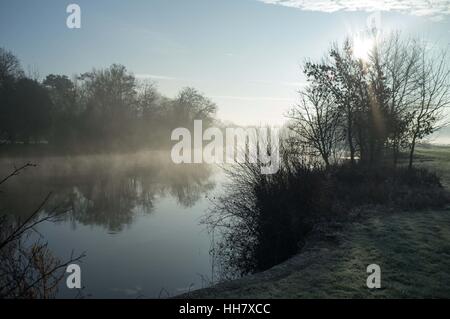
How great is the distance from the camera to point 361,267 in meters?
7.38

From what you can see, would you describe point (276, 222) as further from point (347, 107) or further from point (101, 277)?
point (347, 107)

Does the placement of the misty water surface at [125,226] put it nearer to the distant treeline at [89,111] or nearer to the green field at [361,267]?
the green field at [361,267]

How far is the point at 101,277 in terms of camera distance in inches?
399

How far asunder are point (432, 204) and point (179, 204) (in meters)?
12.8

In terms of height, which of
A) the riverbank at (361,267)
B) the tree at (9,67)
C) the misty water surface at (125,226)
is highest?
the tree at (9,67)

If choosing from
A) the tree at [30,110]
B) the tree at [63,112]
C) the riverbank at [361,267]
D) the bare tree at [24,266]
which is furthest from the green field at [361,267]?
the tree at [63,112]

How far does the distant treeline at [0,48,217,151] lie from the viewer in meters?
40.6

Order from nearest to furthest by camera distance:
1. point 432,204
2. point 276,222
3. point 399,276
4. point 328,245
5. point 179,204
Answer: point 399,276 → point 328,245 → point 276,222 → point 432,204 → point 179,204

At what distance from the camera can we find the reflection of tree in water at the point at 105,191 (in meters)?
18.7

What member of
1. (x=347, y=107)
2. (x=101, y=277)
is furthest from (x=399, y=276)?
(x=347, y=107)

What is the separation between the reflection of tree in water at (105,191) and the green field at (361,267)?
9.70 meters

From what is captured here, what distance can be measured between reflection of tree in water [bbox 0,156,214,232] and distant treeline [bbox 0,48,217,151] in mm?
8228

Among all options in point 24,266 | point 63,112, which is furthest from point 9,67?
point 24,266

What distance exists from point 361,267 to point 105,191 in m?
21.9
